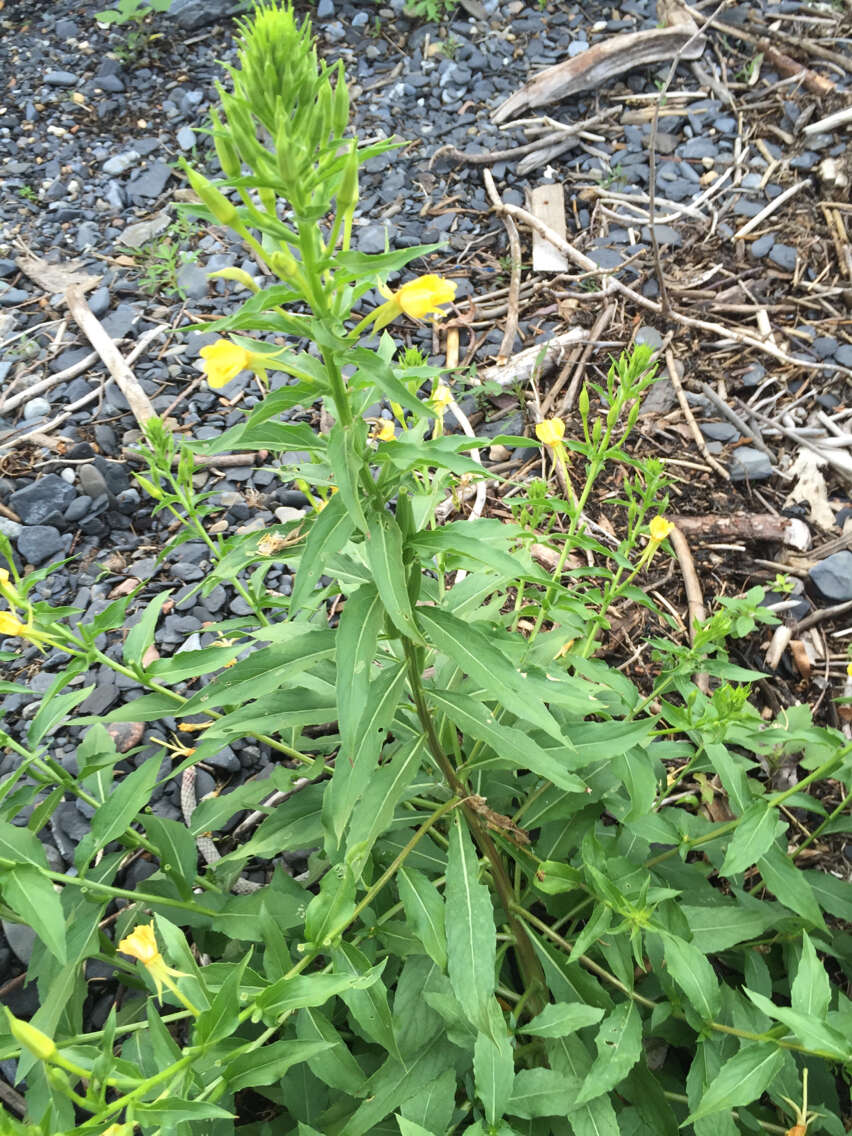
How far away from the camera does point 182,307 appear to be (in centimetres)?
462

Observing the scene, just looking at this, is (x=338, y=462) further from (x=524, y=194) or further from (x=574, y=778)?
(x=524, y=194)

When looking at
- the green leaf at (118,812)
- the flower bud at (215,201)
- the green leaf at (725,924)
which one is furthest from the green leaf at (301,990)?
the flower bud at (215,201)

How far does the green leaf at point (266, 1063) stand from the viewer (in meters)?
1.67

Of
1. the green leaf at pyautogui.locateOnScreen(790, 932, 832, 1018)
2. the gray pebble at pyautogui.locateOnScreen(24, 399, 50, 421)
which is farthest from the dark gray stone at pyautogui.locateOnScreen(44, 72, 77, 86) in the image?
the green leaf at pyautogui.locateOnScreen(790, 932, 832, 1018)

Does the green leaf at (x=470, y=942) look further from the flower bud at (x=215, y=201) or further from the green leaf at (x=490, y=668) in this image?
the flower bud at (x=215, y=201)

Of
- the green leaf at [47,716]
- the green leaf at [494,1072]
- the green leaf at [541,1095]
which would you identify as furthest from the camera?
the green leaf at [47,716]

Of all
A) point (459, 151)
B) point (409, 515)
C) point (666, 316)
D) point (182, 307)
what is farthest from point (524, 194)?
point (409, 515)

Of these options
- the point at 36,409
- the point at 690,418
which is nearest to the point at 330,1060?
the point at 690,418

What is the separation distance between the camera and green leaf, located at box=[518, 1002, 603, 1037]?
194 centimetres

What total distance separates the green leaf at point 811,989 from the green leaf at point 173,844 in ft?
5.02

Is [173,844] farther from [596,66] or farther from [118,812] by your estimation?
[596,66]

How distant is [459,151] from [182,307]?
193 cm

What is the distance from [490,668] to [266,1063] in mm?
917

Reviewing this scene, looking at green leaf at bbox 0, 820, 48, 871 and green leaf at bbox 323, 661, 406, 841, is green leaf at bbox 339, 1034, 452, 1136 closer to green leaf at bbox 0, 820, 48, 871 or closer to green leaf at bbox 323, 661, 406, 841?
green leaf at bbox 323, 661, 406, 841
